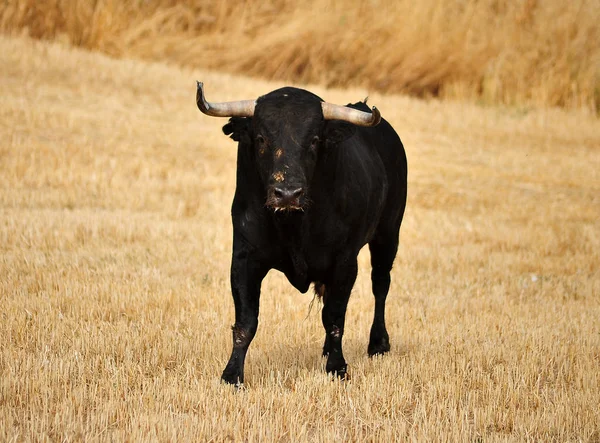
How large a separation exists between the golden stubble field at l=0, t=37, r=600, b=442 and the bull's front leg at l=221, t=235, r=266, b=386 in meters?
0.20

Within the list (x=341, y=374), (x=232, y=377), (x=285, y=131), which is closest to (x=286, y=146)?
(x=285, y=131)

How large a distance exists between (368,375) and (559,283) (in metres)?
4.89

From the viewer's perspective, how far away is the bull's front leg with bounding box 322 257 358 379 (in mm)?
6293

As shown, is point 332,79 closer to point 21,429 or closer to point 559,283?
point 559,283

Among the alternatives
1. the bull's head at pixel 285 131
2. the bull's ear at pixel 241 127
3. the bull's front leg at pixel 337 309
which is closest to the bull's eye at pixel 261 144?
the bull's head at pixel 285 131

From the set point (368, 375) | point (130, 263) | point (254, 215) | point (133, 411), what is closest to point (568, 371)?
point (368, 375)

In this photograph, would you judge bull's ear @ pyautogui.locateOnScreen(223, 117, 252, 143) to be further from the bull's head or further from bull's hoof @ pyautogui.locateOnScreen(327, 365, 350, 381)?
bull's hoof @ pyautogui.locateOnScreen(327, 365, 350, 381)

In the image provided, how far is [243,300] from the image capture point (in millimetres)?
6074

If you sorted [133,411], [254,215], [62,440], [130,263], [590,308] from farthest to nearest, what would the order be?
1. [130,263]
2. [590,308]
3. [254,215]
4. [133,411]
5. [62,440]

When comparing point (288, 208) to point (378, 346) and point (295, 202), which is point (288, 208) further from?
point (378, 346)

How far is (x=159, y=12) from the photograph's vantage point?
1051 inches

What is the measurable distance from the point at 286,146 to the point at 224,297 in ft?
11.3

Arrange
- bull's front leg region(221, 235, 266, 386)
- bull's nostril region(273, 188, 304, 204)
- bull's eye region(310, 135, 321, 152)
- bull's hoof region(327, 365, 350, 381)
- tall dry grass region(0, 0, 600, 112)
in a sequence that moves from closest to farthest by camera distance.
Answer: bull's nostril region(273, 188, 304, 204) < bull's eye region(310, 135, 321, 152) < bull's front leg region(221, 235, 266, 386) < bull's hoof region(327, 365, 350, 381) < tall dry grass region(0, 0, 600, 112)

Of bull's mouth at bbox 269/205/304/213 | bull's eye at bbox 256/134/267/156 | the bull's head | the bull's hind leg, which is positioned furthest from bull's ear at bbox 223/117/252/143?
the bull's hind leg
